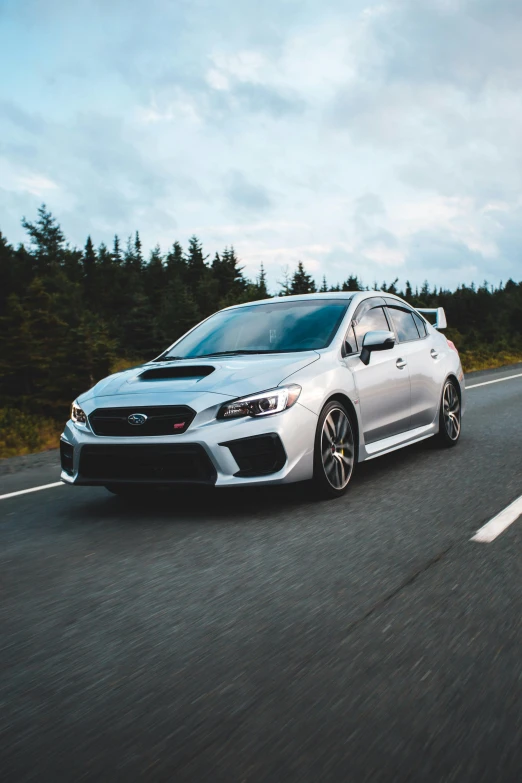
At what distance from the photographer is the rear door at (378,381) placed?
688 centimetres

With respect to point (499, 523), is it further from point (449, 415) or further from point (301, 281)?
point (301, 281)

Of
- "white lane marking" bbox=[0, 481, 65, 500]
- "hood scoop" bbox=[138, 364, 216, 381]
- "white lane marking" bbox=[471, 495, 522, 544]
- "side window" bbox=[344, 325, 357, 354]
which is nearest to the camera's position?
"white lane marking" bbox=[471, 495, 522, 544]

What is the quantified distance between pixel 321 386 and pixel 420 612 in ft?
8.88

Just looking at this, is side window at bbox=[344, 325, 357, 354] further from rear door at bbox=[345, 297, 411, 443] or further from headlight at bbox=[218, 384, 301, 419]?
headlight at bbox=[218, 384, 301, 419]

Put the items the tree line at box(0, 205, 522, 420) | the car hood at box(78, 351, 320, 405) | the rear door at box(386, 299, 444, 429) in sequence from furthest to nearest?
the tree line at box(0, 205, 522, 420) < the rear door at box(386, 299, 444, 429) < the car hood at box(78, 351, 320, 405)

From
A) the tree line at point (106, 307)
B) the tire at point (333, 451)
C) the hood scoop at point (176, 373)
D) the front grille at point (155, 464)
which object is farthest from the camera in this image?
the tree line at point (106, 307)

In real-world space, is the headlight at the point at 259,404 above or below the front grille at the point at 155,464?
above

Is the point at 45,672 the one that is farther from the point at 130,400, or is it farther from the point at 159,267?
the point at 159,267

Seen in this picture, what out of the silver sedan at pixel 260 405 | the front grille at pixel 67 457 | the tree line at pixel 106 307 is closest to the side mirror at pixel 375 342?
the silver sedan at pixel 260 405

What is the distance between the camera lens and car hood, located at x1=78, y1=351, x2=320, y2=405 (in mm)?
5863

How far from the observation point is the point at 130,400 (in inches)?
232

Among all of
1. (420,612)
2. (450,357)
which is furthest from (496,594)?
(450,357)

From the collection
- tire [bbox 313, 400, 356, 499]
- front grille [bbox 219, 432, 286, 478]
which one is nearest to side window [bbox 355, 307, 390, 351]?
tire [bbox 313, 400, 356, 499]

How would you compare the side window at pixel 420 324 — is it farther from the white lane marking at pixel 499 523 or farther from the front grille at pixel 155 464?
the front grille at pixel 155 464
